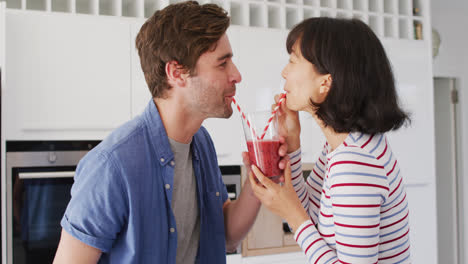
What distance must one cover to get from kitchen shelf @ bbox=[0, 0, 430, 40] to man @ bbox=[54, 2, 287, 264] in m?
1.45

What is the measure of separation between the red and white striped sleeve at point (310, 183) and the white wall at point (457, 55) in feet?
11.7

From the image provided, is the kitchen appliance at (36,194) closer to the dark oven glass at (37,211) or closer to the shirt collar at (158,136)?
the dark oven glass at (37,211)

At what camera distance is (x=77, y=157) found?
267 cm

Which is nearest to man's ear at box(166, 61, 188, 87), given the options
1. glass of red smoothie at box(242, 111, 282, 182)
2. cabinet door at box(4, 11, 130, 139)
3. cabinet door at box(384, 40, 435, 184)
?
glass of red smoothie at box(242, 111, 282, 182)

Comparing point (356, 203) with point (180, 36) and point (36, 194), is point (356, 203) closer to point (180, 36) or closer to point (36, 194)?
point (180, 36)

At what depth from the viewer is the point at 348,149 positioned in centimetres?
119

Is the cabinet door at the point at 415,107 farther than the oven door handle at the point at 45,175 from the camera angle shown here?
Yes

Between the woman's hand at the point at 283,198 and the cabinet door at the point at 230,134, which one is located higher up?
the cabinet door at the point at 230,134

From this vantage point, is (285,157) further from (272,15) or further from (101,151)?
(272,15)

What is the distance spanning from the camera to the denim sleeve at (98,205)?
123 centimetres

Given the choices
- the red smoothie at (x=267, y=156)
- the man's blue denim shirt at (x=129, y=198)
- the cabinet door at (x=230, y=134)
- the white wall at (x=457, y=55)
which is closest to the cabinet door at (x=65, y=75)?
the cabinet door at (x=230, y=134)

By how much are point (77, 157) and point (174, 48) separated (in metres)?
1.43

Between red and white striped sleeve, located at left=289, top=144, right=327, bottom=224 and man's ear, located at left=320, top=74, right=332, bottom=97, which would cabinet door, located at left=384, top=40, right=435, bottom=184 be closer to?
red and white striped sleeve, located at left=289, top=144, right=327, bottom=224

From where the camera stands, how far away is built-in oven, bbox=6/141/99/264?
2516 millimetres
